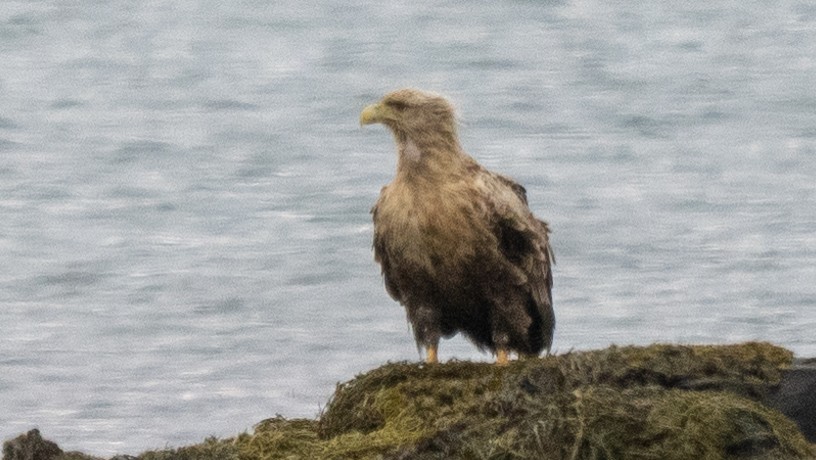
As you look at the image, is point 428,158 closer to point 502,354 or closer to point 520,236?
point 520,236

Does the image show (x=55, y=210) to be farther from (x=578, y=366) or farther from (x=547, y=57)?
(x=578, y=366)

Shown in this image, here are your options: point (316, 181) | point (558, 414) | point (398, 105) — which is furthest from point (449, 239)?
point (316, 181)

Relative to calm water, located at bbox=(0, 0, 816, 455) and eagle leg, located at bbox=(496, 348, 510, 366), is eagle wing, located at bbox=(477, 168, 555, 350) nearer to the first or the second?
eagle leg, located at bbox=(496, 348, 510, 366)

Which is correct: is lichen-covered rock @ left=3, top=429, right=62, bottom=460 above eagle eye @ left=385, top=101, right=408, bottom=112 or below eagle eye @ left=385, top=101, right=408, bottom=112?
below

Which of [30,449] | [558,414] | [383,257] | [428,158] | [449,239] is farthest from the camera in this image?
[383,257]

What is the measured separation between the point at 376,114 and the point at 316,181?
44.2ft

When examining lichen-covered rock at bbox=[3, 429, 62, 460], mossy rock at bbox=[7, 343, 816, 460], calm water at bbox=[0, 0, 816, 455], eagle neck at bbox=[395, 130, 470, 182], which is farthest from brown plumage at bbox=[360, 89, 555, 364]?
calm water at bbox=[0, 0, 816, 455]

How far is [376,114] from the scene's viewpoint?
360 inches

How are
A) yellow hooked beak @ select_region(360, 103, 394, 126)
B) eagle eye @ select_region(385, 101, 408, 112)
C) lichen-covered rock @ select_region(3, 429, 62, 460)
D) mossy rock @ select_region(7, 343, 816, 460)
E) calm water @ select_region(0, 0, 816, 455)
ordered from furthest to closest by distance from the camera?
calm water @ select_region(0, 0, 816, 455)
eagle eye @ select_region(385, 101, 408, 112)
yellow hooked beak @ select_region(360, 103, 394, 126)
lichen-covered rock @ select_region(3, 429, 62, 460)
mossy rock @ select_region(7, 343, 816, 460)

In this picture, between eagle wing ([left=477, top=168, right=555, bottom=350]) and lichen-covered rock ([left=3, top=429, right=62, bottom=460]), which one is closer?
Answer: lichen-covered rock ([left=3, top=429, right=62, bottom=460])

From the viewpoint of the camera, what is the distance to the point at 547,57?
27.3 m

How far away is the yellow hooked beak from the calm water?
5.32 m

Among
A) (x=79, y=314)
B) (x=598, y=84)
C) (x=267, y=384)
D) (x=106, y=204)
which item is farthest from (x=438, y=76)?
(x=267, y=384)

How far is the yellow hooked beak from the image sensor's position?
30.0ft
